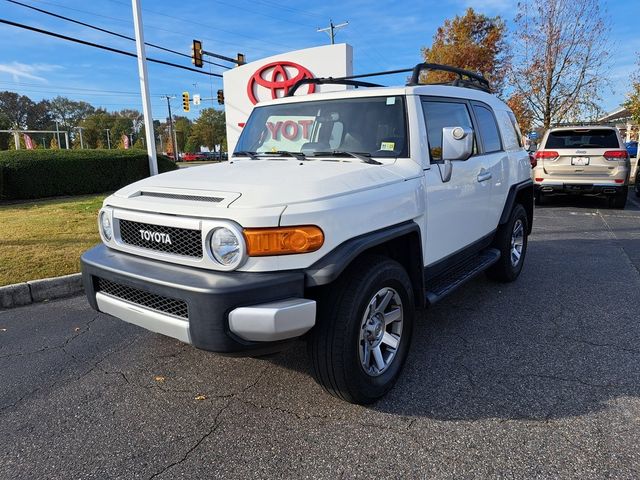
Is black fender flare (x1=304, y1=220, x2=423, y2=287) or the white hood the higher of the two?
the white hood

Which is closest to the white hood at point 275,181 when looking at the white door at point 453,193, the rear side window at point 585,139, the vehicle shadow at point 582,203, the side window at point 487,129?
the white door at point 453,193

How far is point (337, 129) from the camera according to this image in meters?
3.54

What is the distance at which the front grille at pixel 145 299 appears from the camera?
2473 mm

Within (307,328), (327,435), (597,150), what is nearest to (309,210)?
(307,328)

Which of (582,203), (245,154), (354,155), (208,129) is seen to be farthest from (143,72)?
(208,129)

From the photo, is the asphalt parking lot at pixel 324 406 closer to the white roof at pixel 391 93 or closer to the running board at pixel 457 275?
the running board at pixel 457 275

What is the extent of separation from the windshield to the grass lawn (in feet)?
9.96

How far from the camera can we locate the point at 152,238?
2.72 meters

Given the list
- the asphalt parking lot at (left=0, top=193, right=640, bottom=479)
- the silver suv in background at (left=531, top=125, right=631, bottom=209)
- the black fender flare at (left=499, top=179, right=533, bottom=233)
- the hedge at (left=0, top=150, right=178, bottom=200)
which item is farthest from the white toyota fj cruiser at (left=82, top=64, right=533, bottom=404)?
the hedge at (left=0, top=150, right=178, bottom=200)

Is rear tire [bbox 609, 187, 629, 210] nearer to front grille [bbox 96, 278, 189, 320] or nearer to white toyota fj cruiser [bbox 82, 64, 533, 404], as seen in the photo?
→ white toyota fj cruiser [bbox 82, 64, 533, 404]

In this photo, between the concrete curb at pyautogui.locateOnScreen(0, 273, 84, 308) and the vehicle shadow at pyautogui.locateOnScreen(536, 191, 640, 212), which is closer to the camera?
the concrete curb at pyautogui.locateOnScreen(0, 273, 84, 308)

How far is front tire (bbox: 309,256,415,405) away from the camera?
8.31 ft

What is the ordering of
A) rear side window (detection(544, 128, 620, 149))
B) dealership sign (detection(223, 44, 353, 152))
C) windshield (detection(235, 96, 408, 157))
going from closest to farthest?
windshield (detection(235, 96, 408, 157))
dealership sign (detection(223, 44, 353, 152))
rear side window (detection(544, 128, 620, 149))

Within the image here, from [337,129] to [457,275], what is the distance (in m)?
1.57
